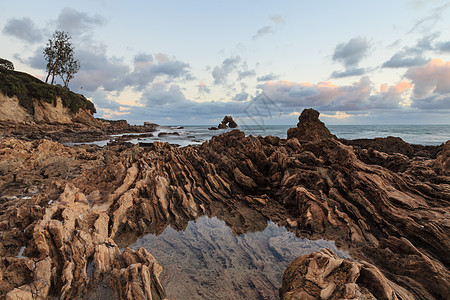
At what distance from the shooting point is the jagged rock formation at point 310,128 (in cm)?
2448

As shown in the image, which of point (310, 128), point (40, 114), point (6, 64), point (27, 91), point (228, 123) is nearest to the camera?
point (310, 128)

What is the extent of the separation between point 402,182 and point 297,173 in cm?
433

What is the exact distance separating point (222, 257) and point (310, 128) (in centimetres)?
2236

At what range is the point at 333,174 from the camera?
9.93 metres

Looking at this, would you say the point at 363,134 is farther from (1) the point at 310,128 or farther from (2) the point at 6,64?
(2) the point at 6,64

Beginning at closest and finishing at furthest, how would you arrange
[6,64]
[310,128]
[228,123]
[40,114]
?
[310,128]
[40,114]
[6,64]
[228,123]

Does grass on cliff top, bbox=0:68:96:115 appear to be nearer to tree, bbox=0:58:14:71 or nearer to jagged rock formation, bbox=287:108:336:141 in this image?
tree, bbox=0:58:14:71

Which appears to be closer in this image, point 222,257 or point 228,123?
point 222,257

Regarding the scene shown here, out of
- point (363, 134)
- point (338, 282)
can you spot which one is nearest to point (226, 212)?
point (338, 282)

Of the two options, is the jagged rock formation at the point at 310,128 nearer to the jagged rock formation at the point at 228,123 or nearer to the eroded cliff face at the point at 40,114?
the eroded cliff face at the point at 40,114

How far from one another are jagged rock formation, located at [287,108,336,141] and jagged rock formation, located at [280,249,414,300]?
21454mm

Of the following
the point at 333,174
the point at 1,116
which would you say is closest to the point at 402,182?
the point at 333,174

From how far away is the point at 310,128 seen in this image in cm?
2494

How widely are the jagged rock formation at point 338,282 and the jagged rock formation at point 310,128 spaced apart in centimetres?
2145
